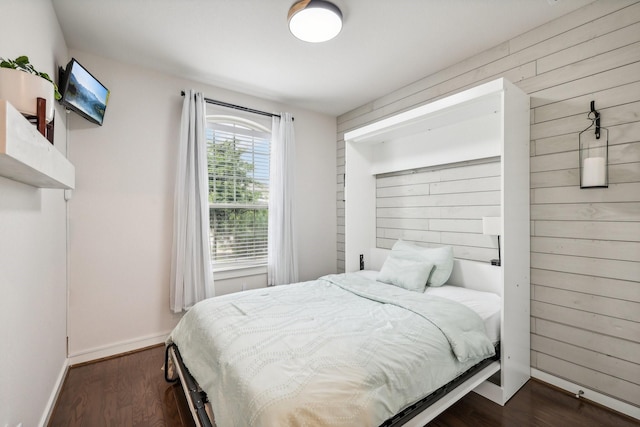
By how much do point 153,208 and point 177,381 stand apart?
162cm

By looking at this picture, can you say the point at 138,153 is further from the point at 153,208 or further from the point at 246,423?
the point at 246,423

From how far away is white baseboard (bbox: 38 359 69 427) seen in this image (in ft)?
5.73

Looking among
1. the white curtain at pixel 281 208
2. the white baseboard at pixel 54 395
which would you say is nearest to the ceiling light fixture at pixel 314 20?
the white curtain at pixel 281 208

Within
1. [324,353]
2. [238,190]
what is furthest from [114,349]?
[324,353]

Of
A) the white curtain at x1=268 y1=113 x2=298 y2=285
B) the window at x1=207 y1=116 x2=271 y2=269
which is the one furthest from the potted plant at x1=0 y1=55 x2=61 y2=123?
the white curtain at x1=268 y1=113 x2=298 y2=285

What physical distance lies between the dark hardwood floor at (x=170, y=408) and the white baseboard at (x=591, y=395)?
0.14 feet

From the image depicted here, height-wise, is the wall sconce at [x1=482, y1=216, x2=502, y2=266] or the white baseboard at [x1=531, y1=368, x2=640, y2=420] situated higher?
the wall sconce at [x1=482, y1=216, x2=502, y2=266]

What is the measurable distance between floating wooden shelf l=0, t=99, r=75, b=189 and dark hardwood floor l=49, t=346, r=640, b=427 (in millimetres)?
1583

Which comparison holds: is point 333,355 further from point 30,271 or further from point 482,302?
Answer: point 30,271

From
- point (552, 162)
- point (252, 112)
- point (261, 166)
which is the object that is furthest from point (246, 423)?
point (252, 112)

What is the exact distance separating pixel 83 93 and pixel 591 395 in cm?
440

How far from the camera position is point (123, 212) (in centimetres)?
277

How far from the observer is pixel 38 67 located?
5.77 feet

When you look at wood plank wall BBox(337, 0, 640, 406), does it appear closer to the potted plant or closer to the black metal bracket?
the black metal bracket
